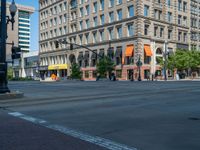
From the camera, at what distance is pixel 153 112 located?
1004 cm

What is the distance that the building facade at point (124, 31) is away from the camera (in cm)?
5794

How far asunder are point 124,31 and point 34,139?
55040mm

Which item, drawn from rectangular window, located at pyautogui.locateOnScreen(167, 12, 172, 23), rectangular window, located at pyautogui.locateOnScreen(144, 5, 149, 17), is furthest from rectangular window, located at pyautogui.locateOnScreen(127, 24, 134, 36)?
rectangular window, located at pyautogui.locateOnScreen(167, 12, 172, 23)

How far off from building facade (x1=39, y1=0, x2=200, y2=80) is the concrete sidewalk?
49.6 meters

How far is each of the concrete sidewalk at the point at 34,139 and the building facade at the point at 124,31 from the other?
49.6 m

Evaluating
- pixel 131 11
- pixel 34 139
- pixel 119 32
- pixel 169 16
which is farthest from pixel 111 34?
pixel 34 139

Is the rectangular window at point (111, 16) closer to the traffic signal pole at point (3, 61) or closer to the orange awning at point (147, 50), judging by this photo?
the orange awning at point (147, 50)

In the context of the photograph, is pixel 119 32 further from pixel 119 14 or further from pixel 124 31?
pixel 119 14

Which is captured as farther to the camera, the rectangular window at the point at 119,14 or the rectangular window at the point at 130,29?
the rectangular window at the point at 119,14

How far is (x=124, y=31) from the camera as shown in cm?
6000

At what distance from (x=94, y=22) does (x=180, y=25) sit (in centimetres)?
1922

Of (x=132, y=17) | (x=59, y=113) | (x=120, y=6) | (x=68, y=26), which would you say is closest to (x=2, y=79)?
(x=59, y=113)

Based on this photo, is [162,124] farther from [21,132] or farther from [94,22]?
[94,22]

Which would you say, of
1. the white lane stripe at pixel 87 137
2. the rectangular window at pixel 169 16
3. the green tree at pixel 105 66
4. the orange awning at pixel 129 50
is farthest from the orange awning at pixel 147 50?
the white lane stripe at pixel 87 137
